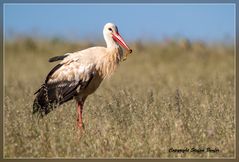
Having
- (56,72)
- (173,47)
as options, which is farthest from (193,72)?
(56,72)

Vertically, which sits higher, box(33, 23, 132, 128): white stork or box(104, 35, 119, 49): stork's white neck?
box(104, 35, 119, 49): stork's white neck

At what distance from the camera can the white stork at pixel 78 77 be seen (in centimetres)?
771

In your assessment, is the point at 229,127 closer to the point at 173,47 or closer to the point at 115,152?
the point at 115,152

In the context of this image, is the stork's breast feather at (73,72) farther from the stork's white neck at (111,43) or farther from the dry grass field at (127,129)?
the stork's white neck at (111,43)

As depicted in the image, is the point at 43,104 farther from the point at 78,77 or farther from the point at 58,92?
the point at 78,77

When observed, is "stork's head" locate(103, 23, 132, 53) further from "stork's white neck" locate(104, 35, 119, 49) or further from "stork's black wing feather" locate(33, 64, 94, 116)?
"stork's black wing feather" locate(33, 64, 94, 116)

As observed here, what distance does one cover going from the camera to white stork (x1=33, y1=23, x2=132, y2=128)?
7715 millimetres

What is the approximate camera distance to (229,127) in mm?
6758

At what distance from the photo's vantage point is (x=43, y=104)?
766cm

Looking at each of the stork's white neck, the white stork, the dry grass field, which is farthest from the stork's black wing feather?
the stork's white neck

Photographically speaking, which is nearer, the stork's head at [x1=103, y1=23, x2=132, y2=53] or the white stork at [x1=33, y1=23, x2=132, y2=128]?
the white stork at [x1=33, y1=23, x2=132, y2=128]

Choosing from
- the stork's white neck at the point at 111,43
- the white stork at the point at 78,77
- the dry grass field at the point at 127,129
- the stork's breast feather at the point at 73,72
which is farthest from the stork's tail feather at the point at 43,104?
the stork's white neck at the point at 111,43

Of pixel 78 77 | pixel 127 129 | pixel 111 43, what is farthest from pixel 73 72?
pixel 127 129

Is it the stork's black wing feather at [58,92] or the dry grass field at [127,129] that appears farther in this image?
the stork's black wing feather at [58,92]
